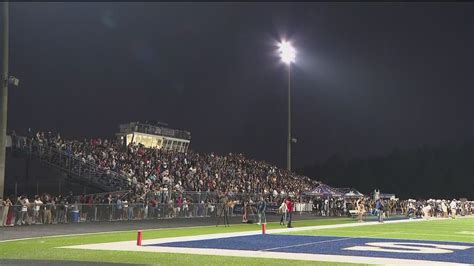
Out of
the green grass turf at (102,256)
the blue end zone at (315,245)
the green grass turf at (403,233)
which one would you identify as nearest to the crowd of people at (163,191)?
the green grass turf at (403,233)

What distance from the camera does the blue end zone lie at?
55.5 feet

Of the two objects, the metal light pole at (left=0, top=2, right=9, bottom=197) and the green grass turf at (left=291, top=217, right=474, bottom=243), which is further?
the metal light pole at (left=0, top=2, right=9, bottom=197)

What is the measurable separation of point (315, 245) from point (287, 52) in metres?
34.8

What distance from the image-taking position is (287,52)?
5325 centimetres

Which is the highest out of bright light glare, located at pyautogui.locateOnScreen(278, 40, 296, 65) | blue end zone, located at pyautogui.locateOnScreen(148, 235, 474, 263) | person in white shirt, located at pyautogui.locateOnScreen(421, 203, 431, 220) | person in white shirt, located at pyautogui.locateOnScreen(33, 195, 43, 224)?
bright light glare, located at pyautogui.locateOnScreen(278, 40, 296, 65)

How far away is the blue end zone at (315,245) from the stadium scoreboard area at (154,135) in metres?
36.5

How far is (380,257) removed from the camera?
1644cm

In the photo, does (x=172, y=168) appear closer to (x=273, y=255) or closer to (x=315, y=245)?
(x=315, y=245)

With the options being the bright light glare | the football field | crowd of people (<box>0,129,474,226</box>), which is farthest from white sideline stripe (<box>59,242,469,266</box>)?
the bright light glare

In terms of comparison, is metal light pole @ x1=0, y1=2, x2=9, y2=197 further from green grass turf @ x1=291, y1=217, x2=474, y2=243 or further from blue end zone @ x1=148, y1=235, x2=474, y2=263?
green grass turf @ x1=291, y1=217, x2=474, y2=243

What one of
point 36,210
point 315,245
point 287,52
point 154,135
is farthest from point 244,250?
point 154,135

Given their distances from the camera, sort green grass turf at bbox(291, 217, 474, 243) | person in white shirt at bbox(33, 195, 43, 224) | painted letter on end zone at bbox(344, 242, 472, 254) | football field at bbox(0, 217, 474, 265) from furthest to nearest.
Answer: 1. person in white shirt at bbox(33, 195, 43, 224)
2. green grass turf at bbox(291, 217, 474, 243)
3. painted letter on end zone at bbox(344, 242, 472, 254)
4. football field at bbox(0, 217, 474, 265)

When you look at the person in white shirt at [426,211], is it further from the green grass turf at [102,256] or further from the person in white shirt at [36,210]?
the green grass turf at [102,256]

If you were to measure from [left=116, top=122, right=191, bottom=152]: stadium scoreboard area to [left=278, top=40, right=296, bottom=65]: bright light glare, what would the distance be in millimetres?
14523
